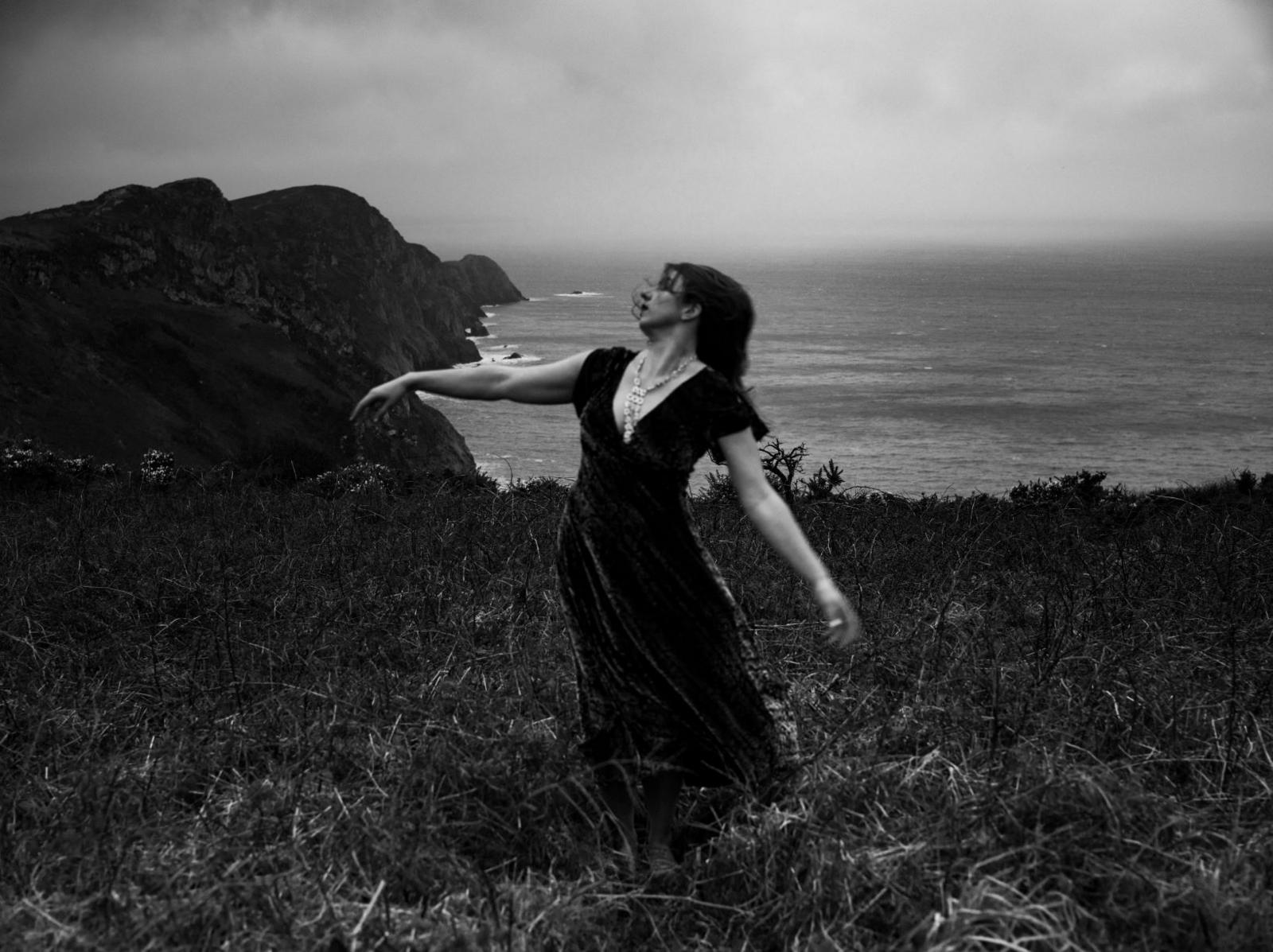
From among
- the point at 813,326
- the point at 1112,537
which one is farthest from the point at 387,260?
the point at 1112,537

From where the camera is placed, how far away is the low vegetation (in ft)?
12.1

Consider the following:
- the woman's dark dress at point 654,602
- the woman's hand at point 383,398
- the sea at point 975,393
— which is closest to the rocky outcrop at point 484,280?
the sea at point 975,393

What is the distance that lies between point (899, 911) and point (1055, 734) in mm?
1611

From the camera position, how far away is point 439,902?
12.7 ft

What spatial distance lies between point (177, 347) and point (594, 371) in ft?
169

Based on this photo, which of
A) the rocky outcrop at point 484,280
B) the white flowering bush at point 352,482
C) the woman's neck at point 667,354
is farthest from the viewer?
the rocky outcrop at point 484,280

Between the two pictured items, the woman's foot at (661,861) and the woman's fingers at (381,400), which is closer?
the woman's foot at (661,861)

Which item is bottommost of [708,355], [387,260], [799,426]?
[799,426]

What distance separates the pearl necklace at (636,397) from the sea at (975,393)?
22.5 m

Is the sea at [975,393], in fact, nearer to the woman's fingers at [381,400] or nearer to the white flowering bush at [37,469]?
the white flowering bush at [37,469]

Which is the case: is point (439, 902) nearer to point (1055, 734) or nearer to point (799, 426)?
point (1055, 734)

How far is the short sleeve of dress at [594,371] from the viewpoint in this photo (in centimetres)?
425

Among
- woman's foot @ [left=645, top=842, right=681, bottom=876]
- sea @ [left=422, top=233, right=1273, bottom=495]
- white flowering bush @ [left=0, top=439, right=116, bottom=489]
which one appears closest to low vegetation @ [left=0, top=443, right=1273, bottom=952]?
woman's foot @ [left=645, top=842, right=681, bottom=876]

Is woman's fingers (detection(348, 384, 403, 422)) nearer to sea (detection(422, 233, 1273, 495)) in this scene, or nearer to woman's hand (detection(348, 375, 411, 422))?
woman's hand (detection(348, 375, 411, 422))
